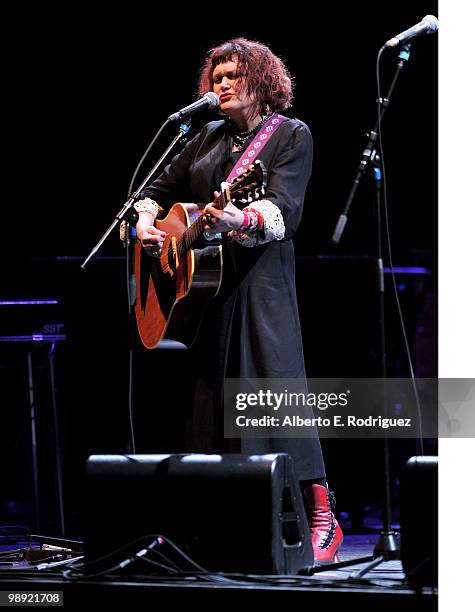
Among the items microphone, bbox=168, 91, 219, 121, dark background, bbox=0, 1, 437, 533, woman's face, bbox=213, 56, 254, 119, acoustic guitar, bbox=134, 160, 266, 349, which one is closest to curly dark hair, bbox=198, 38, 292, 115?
woman's face, bbox=213, 56, 254, 119

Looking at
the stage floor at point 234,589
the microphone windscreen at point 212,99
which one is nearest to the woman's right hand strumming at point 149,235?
the microphone windscreen at point 212,99

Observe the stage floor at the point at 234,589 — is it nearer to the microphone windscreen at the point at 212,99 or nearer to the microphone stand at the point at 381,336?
the microphone stand at the point at 381,336

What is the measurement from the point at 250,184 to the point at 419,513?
111 cm

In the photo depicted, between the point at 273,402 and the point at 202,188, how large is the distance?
84 cm

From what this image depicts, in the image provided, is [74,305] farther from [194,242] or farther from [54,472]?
[194,242]

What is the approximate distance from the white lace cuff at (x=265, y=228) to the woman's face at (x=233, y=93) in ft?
1.52

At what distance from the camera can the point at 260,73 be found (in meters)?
3.43

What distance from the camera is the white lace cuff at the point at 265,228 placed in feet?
10.1

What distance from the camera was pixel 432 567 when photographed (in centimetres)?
243

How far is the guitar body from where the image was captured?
3.22 m

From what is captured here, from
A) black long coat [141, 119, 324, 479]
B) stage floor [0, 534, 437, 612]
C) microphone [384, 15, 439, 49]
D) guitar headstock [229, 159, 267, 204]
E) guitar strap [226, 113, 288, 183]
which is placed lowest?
stage floor [0, 534, 437, 612]

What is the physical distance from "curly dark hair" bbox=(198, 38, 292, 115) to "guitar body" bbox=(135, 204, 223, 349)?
486 mm

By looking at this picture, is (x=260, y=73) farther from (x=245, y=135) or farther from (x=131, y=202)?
(x=131, y=202)

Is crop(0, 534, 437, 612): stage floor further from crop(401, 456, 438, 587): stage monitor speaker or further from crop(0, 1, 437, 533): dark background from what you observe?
crop(0, 1, 437, 533): dark background
